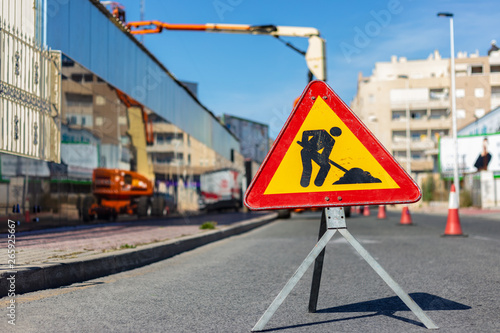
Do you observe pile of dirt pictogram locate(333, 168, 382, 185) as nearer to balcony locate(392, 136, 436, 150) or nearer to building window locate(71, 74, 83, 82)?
building window locate(71, 74, 83, 82)

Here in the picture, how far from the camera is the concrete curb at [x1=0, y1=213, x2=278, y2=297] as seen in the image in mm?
5277

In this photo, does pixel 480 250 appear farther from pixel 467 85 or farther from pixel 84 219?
pixel 467 85

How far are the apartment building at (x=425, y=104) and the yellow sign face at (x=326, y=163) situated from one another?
257 ft

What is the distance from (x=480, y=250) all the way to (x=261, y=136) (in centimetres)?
8072

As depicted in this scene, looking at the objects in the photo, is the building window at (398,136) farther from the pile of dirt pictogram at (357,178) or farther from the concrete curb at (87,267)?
the pile of dirt pictogram at (357,178)

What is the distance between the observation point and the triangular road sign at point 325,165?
375 centimetres

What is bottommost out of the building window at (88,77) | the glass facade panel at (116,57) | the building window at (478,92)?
the building window at (88,77)

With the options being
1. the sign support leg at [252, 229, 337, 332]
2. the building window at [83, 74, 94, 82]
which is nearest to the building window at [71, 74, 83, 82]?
the building window at [83, 74, 94, 82]

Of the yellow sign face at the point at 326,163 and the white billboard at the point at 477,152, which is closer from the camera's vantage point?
the yellow sign face at the point at 326,163

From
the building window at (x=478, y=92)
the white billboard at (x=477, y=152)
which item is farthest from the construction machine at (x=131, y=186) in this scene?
the building window at (x=478, y=92)

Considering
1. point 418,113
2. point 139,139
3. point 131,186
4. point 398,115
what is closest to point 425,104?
point 418,113

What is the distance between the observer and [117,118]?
17.7 m

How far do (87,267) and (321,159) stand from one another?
3642 mm

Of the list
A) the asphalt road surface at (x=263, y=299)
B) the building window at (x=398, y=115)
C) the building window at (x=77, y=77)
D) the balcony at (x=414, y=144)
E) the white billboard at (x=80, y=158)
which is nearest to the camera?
the asphalt road surface at (x=263, y=299)
